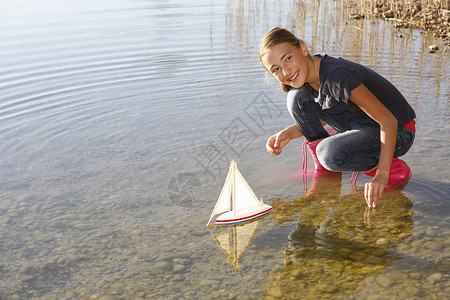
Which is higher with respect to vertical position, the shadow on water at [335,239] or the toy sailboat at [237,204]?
the toy sailboat at [237,204]

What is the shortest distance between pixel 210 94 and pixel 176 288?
407cm

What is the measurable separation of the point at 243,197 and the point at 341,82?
1.02 meters

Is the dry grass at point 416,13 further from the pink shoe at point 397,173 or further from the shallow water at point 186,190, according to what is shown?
the pink shoe at point 397,173

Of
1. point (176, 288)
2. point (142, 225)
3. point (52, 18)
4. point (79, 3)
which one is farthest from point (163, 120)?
point (79, 3)

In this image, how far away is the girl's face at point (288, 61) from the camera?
3184 millimetres

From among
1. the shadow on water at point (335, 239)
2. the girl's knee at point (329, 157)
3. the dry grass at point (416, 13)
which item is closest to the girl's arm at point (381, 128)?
the shadow on water at point (335, 239)

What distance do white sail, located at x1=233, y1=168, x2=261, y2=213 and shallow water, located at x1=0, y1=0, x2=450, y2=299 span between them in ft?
0.52

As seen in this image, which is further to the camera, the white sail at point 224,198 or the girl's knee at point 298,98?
the girl's knee at point 298,98

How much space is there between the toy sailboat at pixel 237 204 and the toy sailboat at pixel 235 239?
0.05 metres

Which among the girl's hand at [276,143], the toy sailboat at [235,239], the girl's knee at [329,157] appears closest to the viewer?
the toy sailboat at [235,239]

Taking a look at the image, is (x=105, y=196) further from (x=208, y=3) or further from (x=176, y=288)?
(x=208, y=3)

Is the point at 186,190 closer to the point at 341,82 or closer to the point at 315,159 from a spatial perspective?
the point at 315,159

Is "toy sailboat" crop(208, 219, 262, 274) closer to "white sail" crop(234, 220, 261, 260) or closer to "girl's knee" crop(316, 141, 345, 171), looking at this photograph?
"white sail" crop(234, 220, 261, 260)

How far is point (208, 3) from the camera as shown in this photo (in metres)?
16.7
